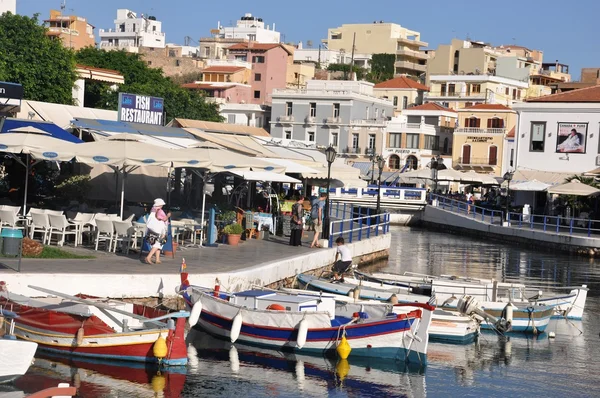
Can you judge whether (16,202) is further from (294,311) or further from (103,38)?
(103,38)

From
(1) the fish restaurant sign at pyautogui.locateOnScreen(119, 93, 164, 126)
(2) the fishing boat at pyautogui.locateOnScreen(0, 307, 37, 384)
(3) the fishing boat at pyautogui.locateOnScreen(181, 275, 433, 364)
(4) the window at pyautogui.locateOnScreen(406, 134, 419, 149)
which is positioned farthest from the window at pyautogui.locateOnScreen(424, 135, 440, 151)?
(2) the fishing boat at pyautogui.locateOnScreen(0, 307, 37, 384)

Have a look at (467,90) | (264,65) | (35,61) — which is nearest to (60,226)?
(35,61)

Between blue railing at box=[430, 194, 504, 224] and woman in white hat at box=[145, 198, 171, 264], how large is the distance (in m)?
31.1

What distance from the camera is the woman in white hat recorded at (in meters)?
22.0

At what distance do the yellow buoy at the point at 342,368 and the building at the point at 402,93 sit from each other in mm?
86418

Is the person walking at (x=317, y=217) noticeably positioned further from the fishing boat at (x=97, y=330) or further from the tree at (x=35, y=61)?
the tree at (x=35, y=61)

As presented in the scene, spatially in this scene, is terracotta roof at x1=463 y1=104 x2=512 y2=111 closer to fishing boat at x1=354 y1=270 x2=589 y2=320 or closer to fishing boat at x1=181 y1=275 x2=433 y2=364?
fishing boat at x1=354 y1=270 x2=589 y2=320

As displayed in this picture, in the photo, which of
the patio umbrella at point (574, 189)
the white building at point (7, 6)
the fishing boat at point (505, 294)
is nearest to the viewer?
the fishing boat at point (505, 294)

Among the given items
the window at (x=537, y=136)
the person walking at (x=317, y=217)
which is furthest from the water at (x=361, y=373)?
the window at (x=537, y=136)

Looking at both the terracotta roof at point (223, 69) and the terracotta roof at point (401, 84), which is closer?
the terracotta roof at point (223, 69)

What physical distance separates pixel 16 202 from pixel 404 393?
16.8 m

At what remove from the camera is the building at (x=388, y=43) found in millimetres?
133375

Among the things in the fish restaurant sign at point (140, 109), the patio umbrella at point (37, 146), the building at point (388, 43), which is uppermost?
the building at point (388, 43)

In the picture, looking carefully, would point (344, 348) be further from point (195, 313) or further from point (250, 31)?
point (250, 31)
